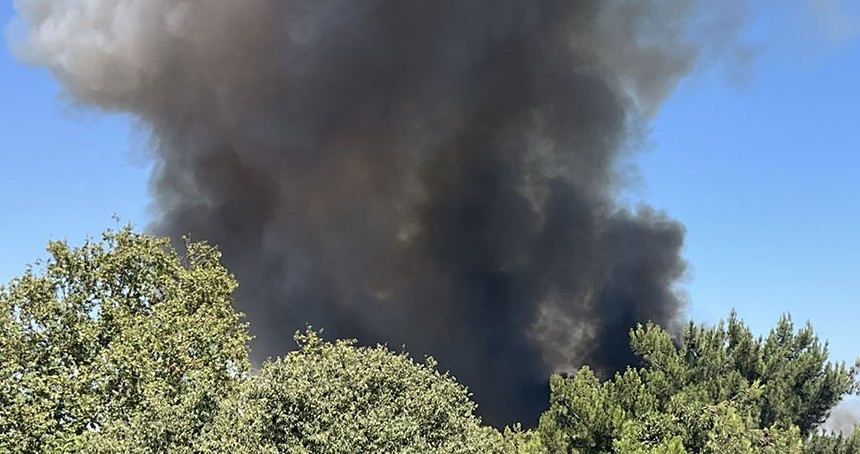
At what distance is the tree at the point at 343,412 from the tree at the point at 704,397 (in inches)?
380

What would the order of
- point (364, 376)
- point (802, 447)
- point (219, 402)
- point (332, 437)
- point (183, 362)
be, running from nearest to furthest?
point (332, 437)
point (364, 376)
point (219, 402)
point (183, 362)
point (802, 447)

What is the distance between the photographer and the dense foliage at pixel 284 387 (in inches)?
1189

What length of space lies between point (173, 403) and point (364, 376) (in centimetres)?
1022

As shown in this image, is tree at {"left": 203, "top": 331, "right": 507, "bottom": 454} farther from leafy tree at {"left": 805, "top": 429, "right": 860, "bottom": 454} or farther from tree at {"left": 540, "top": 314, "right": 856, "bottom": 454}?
leafy tree at {"left": 805, "top": 429, "right": 860, "bottom": 454}

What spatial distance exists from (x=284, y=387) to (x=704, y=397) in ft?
92.8

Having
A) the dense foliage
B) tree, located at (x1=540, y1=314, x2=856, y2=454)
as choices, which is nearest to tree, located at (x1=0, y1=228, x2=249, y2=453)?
the dense foliage

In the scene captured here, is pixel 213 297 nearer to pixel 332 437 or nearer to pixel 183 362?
pixel 183 362

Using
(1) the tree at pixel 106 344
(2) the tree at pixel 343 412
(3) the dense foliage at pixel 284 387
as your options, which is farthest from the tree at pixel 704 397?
(1) the tree at pixel 106 344

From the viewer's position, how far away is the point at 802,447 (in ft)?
155

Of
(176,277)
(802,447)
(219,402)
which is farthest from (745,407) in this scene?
(176,277)

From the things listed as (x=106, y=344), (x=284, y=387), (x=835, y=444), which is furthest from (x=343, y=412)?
(x=835, y=444)

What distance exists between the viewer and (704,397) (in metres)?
46.0

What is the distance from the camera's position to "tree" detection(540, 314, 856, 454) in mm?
38812

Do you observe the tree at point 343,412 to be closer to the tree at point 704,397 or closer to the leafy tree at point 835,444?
the tree at point 704,397
